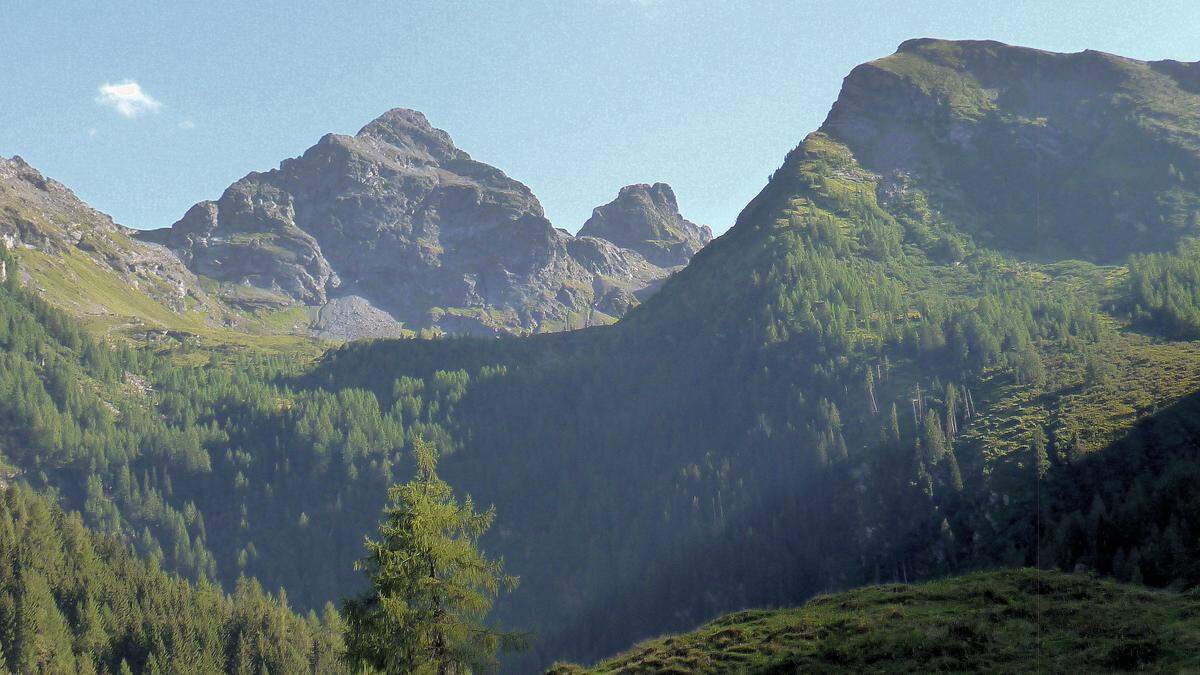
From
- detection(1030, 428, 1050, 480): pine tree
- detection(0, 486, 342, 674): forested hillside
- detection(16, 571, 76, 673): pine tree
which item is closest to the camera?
detection(1030, 428, 1050, 480): pine tree

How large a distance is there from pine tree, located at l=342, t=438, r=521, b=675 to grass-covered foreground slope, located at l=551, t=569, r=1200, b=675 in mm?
8328

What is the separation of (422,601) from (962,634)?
24.7 meters

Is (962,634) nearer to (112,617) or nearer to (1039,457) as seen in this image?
(1039,457)

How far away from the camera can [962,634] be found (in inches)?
1769

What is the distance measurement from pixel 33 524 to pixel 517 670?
93517 mm

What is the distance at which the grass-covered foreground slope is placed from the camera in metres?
39.8

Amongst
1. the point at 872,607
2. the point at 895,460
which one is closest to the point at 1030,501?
the point at 895,460

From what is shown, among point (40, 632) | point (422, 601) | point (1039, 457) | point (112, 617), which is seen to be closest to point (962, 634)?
point (422, 601)

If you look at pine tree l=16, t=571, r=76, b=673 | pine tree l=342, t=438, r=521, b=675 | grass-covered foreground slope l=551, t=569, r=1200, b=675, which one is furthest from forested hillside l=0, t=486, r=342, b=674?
pine tree l=342, t=438, r=521, b=675

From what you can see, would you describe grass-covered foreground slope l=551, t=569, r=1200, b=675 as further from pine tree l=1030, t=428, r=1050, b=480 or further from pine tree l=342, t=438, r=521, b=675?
pine tree l=1030, t=428, r=1050, b=480

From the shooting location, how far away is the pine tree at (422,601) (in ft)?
146

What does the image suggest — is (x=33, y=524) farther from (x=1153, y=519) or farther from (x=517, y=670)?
(x=1153, y=519)

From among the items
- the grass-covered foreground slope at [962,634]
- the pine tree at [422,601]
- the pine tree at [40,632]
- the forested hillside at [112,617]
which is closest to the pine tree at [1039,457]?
the grass-covered foreground slope at [962,634]

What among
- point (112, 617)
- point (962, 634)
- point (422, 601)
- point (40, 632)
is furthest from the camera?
point (112, 617)
